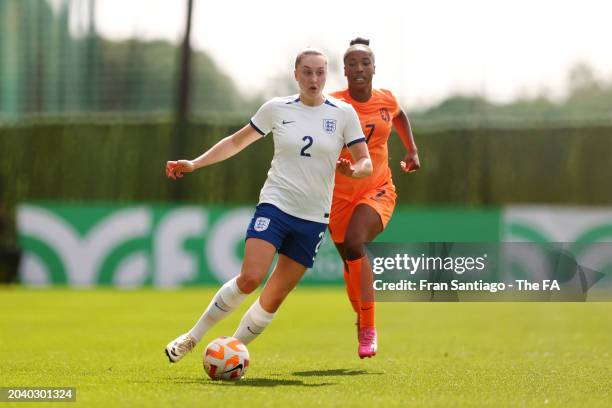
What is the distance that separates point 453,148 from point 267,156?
4257 mm

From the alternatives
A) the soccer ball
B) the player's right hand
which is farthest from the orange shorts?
the soccer ball

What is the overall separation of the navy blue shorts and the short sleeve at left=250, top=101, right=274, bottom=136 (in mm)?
546

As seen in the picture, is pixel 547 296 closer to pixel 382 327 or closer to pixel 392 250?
pixel 392 250

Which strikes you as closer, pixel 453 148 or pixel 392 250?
pixel 392 250

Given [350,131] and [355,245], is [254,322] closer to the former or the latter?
[355,245]

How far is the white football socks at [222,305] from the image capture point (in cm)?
811

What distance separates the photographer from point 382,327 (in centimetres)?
1435

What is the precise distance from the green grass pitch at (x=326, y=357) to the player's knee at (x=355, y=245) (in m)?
0.85

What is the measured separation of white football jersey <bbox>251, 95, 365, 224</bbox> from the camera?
7.95 metres

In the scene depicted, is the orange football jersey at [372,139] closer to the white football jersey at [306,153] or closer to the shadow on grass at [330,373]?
the white football jersey at [306,153]

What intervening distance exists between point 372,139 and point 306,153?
1569mm

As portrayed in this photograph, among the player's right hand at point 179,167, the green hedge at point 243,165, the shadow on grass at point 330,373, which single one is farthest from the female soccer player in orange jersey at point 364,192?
the green hedge at point 243,165

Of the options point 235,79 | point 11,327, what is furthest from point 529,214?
point 11,327

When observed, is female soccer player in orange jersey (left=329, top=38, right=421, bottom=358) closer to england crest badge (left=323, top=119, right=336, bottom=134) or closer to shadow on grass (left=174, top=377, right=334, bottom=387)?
shadow on grass (left=174, top=377, right=334, bottom=387)
